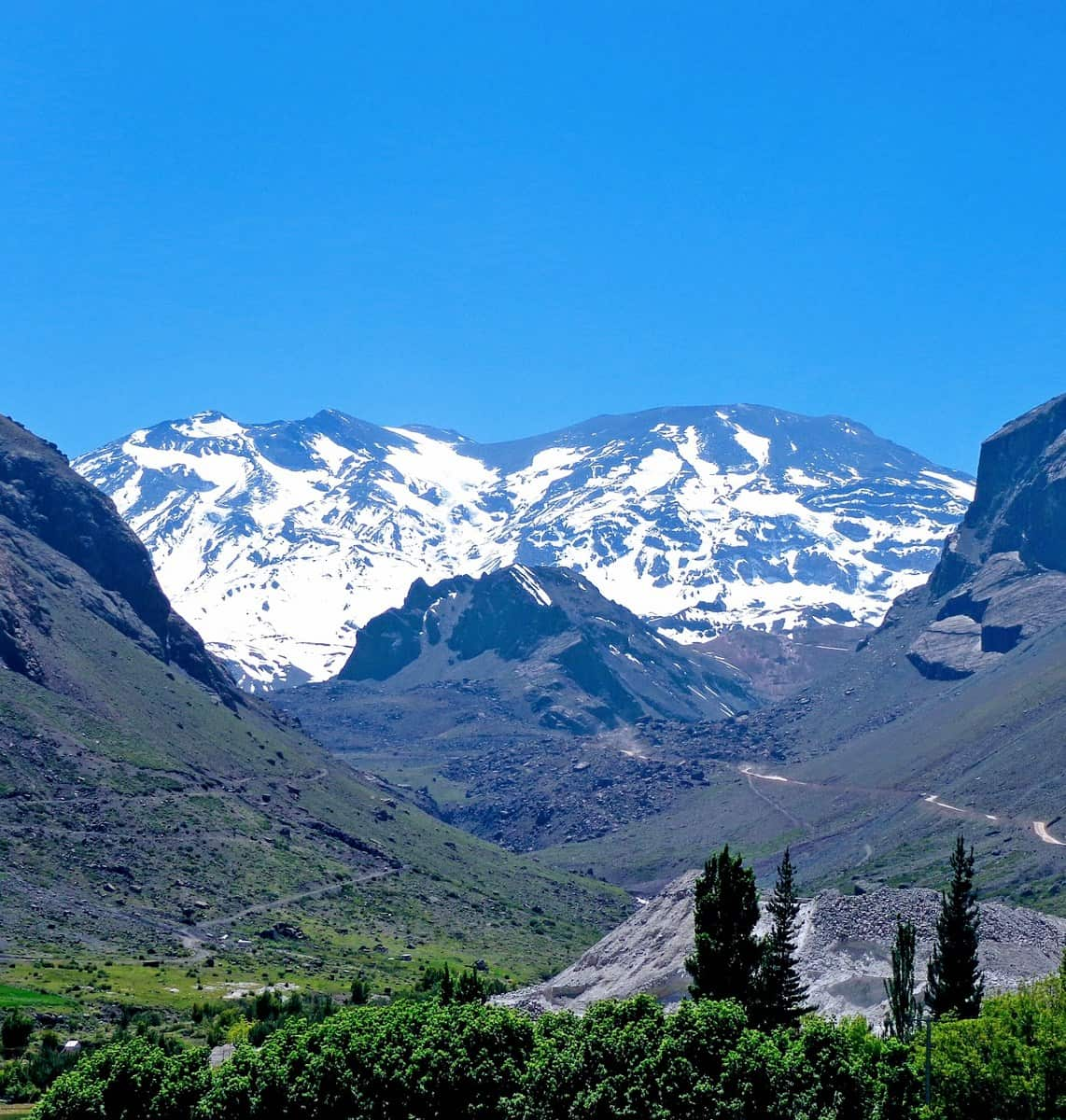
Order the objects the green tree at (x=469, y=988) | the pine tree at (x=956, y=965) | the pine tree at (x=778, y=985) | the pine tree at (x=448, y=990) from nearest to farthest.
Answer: the pine tree at (x=778, y=985)
the pine tree at (x=956, y=965)
the pine tree at (x=448, y=990)
the green tree at (x=469, y=988)

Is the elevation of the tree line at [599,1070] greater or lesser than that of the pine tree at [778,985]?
lesser

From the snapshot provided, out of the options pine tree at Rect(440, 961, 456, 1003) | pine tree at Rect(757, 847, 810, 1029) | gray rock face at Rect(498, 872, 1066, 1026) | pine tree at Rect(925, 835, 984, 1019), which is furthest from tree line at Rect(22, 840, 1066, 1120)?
gray rock face at Rect(498, 872, 1066, 1026)

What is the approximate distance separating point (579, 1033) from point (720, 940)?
56.6ft

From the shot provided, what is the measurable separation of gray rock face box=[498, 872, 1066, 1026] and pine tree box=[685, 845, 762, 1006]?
58.7 feet

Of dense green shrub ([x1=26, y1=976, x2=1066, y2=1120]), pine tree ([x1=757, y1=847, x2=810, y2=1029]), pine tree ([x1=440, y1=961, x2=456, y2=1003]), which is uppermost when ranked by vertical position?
pine tree ([x1=757, y1=847, x2=810, y2=1029])

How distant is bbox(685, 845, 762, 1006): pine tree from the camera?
96.6m

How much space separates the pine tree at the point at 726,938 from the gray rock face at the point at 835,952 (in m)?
17.9

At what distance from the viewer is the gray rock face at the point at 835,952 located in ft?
387

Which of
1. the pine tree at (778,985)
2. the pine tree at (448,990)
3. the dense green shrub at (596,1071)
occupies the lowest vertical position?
the dense green shrub at (596,1071)

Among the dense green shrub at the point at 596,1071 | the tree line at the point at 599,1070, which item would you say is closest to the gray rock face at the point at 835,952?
the tree line at the point at 599,1070

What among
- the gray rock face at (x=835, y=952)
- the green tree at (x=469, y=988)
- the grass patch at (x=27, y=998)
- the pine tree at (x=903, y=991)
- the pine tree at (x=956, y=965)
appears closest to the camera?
the pine tree at (x=903, y=991)

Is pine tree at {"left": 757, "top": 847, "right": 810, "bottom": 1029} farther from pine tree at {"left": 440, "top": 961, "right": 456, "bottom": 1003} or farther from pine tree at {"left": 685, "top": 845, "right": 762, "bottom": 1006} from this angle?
pine tree at {"left": 440, "top": 961, "right": 456, "bottom": 1003}

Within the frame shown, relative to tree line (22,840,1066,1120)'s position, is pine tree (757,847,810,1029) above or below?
above

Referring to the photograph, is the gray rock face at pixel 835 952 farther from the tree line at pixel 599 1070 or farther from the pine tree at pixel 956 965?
the tree line at pixel 599 1070
